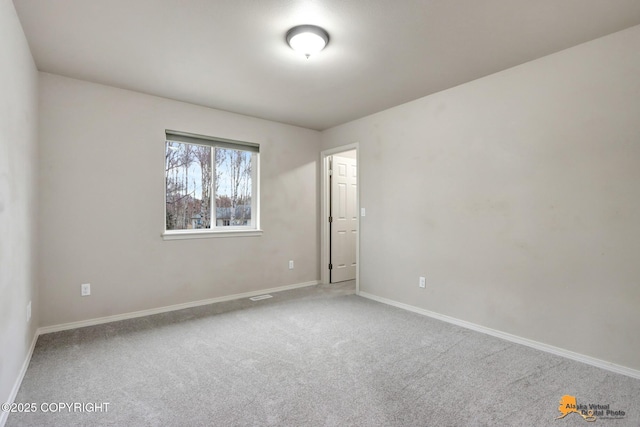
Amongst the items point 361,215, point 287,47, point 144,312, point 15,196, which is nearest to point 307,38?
point 287,47

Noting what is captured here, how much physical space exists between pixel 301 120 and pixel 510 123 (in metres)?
2.64

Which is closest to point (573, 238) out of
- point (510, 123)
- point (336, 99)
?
point (510, 123)

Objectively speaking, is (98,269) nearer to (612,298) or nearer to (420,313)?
(420,313)

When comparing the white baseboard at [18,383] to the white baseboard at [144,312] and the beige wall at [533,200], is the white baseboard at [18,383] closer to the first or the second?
the white baseboard at [144,312]

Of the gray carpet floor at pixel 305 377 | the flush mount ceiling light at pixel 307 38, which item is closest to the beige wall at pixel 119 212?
the gray carpet floor at pixel 305 377

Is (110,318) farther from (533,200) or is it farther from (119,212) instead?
(533,200)

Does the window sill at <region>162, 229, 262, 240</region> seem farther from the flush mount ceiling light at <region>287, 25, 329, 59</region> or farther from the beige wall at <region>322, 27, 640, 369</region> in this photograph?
the flush mount ceiling light at <region>287, 25, 329, 59</region>

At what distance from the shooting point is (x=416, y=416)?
1800 millimetres

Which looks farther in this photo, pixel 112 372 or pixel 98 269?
pixel 98 269

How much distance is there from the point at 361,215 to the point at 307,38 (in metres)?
2.59

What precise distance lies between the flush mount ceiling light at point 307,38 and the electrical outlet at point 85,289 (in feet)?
9.87

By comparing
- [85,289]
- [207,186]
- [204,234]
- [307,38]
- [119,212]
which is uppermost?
[307,38]

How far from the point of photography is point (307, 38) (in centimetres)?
232

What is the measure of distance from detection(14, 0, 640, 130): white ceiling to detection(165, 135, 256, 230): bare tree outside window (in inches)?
31.0
